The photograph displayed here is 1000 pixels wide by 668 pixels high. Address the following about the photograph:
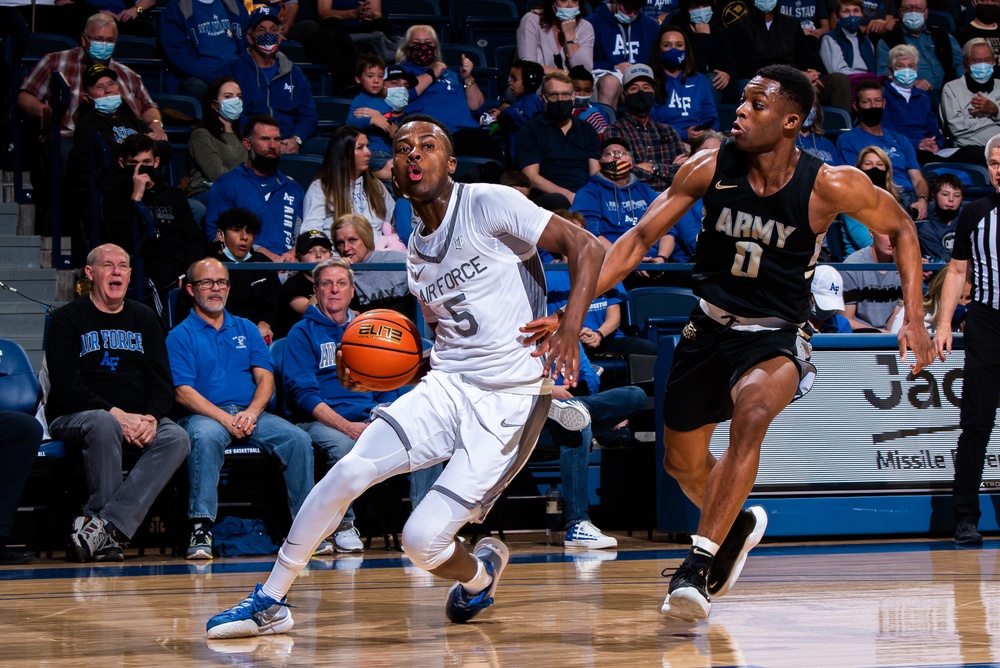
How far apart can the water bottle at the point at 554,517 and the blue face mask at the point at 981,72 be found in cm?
746

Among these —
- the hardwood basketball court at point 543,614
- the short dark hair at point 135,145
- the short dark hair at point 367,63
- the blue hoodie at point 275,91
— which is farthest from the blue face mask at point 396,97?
the hardwood basketball court at point 543,614

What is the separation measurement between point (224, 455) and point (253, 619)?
3.23 meters

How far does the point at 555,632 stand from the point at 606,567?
2.00 meters

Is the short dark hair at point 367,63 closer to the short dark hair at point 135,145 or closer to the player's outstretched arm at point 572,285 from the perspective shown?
the short dark hair at point 135,145

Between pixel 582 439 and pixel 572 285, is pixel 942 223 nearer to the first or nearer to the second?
pixel 582 439

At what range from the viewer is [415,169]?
425 centimetres

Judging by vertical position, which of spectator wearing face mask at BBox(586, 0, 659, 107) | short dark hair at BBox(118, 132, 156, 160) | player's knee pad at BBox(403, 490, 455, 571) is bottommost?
player's knee pad at BBox(403, 490, 455, 571)

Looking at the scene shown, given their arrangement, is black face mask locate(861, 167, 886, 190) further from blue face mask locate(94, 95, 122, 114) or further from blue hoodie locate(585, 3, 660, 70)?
blue face mask locate(94, 95, 122, 114)

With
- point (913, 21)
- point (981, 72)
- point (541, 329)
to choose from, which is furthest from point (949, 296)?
point (913, 21)

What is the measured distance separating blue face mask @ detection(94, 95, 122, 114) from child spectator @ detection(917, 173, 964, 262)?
6.37 m

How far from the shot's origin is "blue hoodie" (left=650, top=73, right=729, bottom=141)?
11086mm

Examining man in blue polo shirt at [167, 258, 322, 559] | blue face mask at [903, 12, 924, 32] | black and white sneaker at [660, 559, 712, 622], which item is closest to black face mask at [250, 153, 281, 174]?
man in blue polo shirt at [167, 258, 322, 559]

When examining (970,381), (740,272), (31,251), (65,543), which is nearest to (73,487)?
(65,543)

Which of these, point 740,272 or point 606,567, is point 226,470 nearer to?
point 606,567
